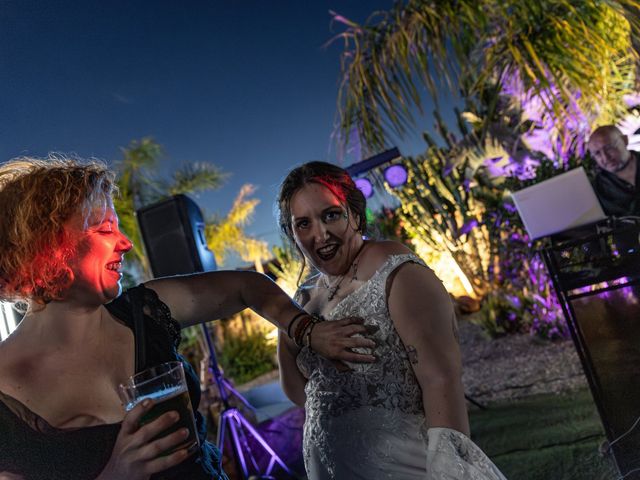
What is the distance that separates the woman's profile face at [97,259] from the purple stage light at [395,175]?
5.97 metres

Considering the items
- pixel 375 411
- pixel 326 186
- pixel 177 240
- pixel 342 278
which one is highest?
pixel 177 240

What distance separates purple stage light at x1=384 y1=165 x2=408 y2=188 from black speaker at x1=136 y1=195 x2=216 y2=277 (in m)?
2.98

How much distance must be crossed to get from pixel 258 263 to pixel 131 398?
12.7 m

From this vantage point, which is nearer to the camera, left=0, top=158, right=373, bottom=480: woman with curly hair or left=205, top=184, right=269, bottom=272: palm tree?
left=0, top=158, right=373, bottom=480: woman with curly hair

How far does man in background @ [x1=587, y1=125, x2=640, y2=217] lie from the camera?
15.2 ft

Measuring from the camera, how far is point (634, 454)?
2.64 metres

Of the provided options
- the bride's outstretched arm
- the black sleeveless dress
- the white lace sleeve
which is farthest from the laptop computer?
the black sleeveless dress

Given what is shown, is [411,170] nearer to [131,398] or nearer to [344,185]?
[344,185]

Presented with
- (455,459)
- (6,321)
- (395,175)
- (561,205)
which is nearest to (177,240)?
(6,321)

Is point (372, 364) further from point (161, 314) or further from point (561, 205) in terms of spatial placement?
point (561, 205)

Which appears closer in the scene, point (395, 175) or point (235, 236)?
point (395, 175)

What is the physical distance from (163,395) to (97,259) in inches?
17.0

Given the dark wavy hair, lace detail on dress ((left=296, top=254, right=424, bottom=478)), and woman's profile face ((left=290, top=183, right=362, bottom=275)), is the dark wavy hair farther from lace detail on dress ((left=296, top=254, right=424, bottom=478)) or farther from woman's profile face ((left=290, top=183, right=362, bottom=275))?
lace detail on dress ((left=296, top=254, right=424, bottom=478))

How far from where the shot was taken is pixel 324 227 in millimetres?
1688
